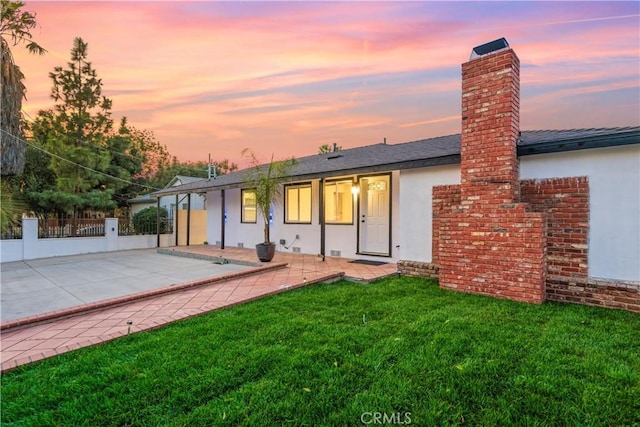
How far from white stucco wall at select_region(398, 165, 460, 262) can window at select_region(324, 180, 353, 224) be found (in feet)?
8.51

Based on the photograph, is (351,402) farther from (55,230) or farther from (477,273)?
(55,230)

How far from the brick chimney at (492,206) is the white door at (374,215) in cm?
302

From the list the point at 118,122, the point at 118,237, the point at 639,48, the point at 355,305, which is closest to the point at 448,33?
the point at 639,48

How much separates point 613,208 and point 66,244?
15711mm

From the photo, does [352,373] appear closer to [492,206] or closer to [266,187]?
[492,206]

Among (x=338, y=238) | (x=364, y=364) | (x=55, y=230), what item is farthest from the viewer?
(x=55, y=230)

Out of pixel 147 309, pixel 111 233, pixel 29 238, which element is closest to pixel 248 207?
pixel 111 233

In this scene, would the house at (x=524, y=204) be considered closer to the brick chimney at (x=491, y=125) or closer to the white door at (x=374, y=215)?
the brick chimney at (x=491, y=125)

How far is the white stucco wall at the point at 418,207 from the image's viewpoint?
6120 millimetres

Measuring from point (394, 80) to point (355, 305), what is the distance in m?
7.80

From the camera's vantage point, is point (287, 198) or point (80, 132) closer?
point (287, 198)

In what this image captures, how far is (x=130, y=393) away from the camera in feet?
7.73

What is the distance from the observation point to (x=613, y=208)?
4184mm

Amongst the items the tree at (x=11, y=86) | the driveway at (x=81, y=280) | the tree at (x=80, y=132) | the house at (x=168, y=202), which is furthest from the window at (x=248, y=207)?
the tree at (x=80, y=132)
